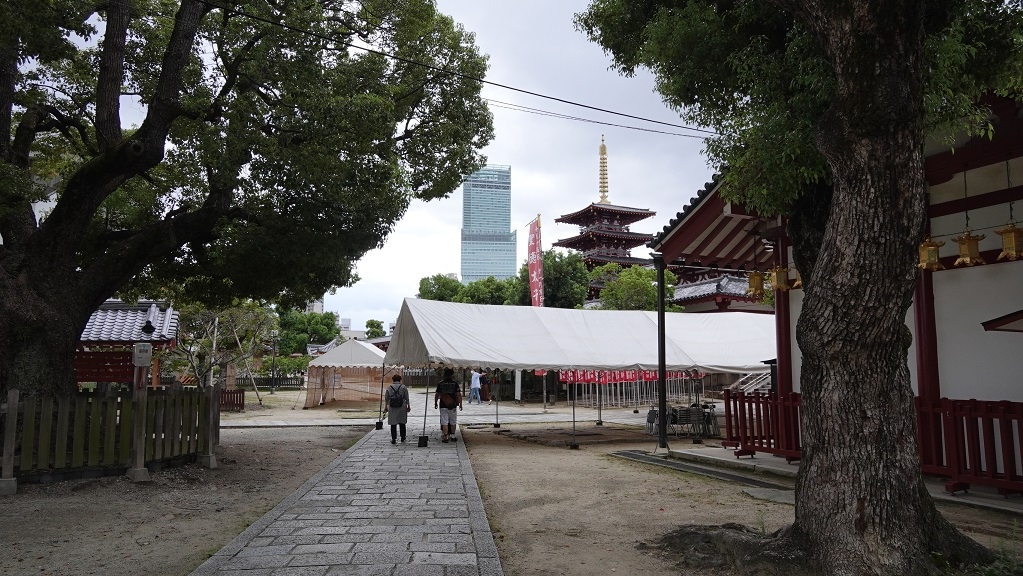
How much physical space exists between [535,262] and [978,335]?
73.2 ft

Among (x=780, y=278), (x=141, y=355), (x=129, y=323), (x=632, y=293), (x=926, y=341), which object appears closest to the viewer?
(x=926, y=341)

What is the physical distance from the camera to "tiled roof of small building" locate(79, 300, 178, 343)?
621 inches

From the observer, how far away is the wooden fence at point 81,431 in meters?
7.60

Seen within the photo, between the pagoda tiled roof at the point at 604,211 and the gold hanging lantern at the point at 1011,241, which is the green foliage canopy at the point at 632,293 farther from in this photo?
the gold hanging lantern at the point at 1011,241

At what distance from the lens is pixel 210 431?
968 cm

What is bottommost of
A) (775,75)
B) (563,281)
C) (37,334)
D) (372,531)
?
(372,531)

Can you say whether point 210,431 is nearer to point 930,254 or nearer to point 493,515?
point 493,515

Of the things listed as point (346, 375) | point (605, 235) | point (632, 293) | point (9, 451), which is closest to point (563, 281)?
point (605, 235)

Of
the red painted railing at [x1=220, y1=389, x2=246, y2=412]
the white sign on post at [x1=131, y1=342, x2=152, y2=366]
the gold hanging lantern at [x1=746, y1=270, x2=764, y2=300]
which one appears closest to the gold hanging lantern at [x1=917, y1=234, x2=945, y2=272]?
the gold hanging lantern at [x1=746, y1=270, x2=764, y2=300]

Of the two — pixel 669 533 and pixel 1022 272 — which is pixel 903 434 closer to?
pixel 669 533

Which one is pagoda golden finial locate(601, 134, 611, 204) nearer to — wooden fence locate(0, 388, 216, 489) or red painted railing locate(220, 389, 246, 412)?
red painted railing locate(220, 389, 246, 412)

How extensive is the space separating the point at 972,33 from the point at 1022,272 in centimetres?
339

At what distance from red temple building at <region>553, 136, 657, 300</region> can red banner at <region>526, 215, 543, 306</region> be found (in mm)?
12211

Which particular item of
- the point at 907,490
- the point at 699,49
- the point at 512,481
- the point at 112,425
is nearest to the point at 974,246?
the point at 699,49
